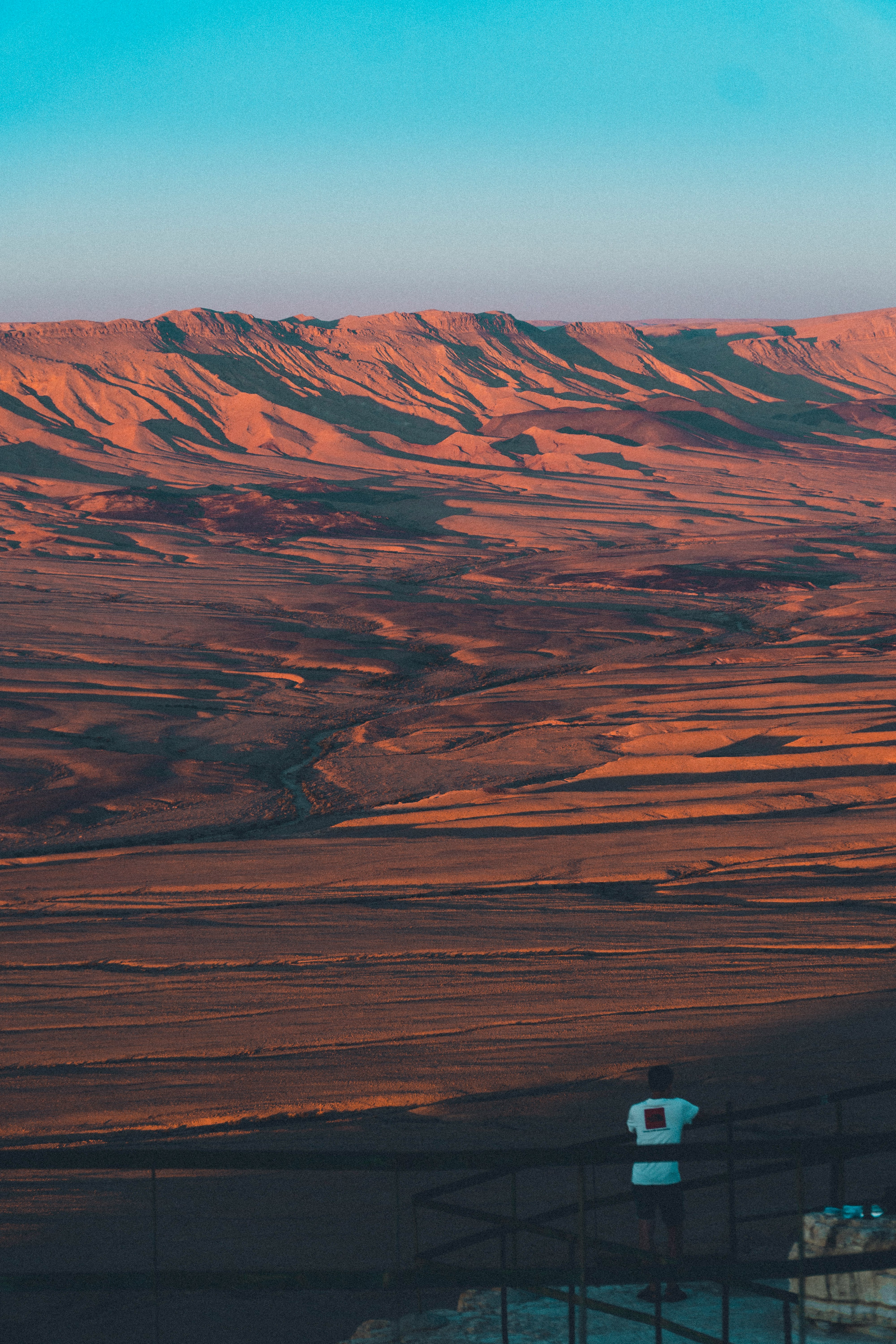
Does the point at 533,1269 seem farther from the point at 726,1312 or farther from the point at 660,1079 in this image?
the point at 660,1079

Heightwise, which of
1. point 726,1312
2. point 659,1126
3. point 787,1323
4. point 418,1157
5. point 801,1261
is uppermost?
point 418,1157

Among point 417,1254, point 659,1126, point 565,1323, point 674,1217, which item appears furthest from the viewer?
point 659,1126

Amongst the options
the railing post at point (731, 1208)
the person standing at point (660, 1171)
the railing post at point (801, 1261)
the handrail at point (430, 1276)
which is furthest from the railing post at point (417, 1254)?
the railing post at point (801, 1261)

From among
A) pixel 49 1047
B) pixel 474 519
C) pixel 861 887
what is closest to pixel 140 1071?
pixel 49 1047

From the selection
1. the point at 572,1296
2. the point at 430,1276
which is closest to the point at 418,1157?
the point at 430,1276

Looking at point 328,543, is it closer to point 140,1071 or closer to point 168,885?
point 168,885

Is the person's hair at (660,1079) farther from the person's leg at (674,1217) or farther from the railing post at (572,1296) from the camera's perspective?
the railing post at (572,1296)

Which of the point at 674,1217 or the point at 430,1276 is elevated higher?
the point at 430,1276

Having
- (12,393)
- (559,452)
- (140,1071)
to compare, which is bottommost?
(140,1071)
